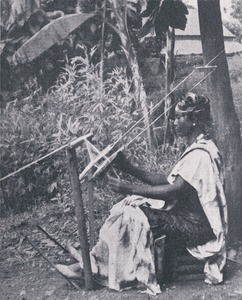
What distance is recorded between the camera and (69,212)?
191 inches

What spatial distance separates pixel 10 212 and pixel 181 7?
3279 millimetres

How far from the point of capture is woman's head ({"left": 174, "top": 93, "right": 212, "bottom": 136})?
2889mm

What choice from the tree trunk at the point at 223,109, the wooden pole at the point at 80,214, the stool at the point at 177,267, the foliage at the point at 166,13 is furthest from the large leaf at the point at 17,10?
the stool at the point at 177,267

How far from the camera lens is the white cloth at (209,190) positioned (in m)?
2.79

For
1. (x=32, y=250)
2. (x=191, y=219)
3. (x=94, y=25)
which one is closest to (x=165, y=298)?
(x=191, y=219)

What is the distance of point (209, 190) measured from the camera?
282 cm

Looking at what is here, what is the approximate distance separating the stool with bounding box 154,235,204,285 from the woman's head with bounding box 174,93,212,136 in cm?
82

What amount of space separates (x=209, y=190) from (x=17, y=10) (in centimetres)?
469

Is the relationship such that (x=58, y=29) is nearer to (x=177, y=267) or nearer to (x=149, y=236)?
(x=149, y=236)

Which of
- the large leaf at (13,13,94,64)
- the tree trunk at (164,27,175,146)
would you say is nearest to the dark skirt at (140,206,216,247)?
the tree trunk at (164,27,175,146)

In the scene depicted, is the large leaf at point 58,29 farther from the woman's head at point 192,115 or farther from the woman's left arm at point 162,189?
the woman's left arm at point 162,189

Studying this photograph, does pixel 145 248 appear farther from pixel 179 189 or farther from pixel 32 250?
pixel 32 250

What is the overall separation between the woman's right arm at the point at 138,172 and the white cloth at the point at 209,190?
0.74 feet

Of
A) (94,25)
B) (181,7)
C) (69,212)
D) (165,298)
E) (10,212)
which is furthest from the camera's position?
(94,25)
